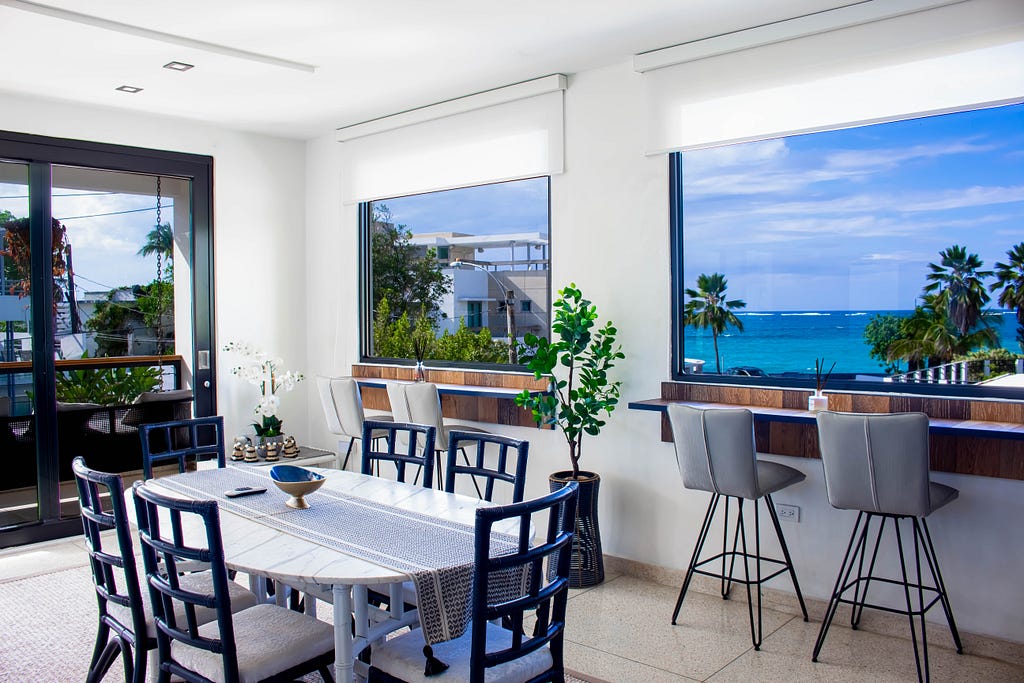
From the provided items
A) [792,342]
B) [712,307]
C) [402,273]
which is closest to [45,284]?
[402,273]

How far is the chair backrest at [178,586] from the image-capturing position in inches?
85.5

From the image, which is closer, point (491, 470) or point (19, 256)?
point (491, 470)

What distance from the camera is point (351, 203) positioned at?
19.7ft

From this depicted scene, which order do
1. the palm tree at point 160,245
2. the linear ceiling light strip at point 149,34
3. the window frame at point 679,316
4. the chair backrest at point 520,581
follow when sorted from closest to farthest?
the chair backrest at point 520,581
the linear ceiling light strip at point 149,34
the window frame at point 679,316
the palm tree at point 160,245

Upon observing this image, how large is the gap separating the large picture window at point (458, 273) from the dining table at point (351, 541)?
2007mm

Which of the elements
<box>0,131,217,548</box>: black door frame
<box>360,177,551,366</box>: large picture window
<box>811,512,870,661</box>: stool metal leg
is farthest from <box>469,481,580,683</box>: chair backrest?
<box>0,131,217,548</box>: black door frame

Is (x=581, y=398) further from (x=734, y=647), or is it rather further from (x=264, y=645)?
(x=264, y=645)

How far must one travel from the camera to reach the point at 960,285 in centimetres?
349

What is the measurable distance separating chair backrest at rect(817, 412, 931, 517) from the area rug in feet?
3.97

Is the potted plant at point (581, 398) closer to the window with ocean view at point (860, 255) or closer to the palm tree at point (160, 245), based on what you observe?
the window with ocean view at point (860, 255)

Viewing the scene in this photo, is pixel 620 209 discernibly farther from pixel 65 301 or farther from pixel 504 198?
pixel 65 301

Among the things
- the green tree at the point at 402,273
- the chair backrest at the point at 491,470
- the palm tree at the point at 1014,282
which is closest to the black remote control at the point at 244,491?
the chair backrest at the point at 491,470

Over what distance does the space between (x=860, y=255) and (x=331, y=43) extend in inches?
106

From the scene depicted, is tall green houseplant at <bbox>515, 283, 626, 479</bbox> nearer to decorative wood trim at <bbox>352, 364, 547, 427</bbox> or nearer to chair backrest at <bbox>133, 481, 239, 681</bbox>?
decorative wood trim at <bbox>352, 364, 547, 427</bbox>
